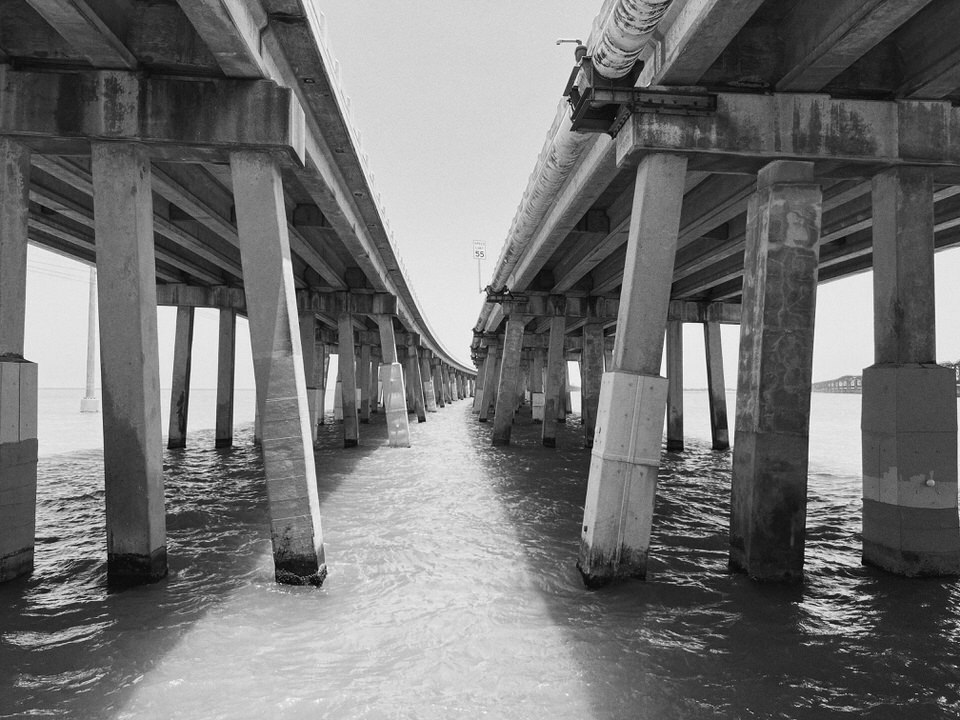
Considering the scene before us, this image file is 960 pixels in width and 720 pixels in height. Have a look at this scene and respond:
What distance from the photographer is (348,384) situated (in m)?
18.8

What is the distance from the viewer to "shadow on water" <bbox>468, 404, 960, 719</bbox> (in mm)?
3736

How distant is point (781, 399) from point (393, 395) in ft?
46.9

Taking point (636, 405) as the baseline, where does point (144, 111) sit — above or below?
above

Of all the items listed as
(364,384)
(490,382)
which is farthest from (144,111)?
(490,382)

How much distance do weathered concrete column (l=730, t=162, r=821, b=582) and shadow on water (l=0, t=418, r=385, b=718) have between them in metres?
5.01

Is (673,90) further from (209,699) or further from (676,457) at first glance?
(676,457)

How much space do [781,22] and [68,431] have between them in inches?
1174

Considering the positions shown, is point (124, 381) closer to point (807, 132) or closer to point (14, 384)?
point (14, 384)

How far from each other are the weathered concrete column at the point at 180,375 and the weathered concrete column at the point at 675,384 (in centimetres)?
1596

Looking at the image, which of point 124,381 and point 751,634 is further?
point 124,381

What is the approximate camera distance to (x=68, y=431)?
24531mm

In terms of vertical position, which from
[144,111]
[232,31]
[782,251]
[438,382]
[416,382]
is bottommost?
[438,382]

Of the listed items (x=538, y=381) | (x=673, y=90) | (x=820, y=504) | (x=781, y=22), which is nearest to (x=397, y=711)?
(x=673, y=90)

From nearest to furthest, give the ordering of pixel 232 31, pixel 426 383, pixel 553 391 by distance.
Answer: pixel 232 31
pixel 553 391
pixel 426 383
